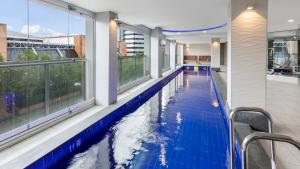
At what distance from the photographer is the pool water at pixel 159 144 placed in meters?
3.33

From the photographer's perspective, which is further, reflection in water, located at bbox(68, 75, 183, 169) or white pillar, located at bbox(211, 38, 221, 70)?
white pillar, located at bbox(211, 38, 221, 70)

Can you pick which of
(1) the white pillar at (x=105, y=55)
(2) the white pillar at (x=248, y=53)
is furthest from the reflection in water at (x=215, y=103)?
(1) the white pillar at (x=105, y=55)

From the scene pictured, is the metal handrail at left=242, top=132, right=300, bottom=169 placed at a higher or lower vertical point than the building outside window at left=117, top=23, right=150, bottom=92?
lower

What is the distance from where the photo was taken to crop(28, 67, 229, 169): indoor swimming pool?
10.9 ft

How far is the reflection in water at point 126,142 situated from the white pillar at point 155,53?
6.21 metres

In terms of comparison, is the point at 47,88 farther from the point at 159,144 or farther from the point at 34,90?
the point at 159,144

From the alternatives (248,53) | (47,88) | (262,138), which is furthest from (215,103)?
(262,138)

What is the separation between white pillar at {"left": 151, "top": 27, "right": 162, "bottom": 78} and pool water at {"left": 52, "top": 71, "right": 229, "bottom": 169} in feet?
20.1

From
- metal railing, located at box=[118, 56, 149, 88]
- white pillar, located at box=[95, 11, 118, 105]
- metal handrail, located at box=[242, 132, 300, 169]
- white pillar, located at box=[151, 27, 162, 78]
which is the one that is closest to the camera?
metal handrail, located at box=[242, 132, 300, 169]

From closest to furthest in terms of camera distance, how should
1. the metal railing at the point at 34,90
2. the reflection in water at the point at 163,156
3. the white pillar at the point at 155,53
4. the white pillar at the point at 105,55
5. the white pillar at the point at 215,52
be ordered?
the reflection in water at the point at 163,156, the metal railing at the point at 34,90, the white pillar at the point at 105,55, the white pillar at the point at 155,53, the white pillar at the point at 215,52

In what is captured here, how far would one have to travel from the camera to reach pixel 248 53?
4590 millimetres

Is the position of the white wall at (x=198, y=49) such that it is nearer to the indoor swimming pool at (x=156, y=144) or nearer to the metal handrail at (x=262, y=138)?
the indoor swimming pool at (x=156, y=144)

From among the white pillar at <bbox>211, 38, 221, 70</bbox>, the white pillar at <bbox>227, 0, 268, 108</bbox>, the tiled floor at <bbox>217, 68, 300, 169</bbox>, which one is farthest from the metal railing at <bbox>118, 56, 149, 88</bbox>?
the white pillar at <bbox>211, 38, 221, 70</bbox>

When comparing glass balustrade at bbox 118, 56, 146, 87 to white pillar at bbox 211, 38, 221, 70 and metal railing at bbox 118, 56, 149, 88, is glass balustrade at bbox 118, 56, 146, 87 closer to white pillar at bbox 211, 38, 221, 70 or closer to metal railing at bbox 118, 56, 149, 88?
metal railing at bbox 118, 56, 149, 88
